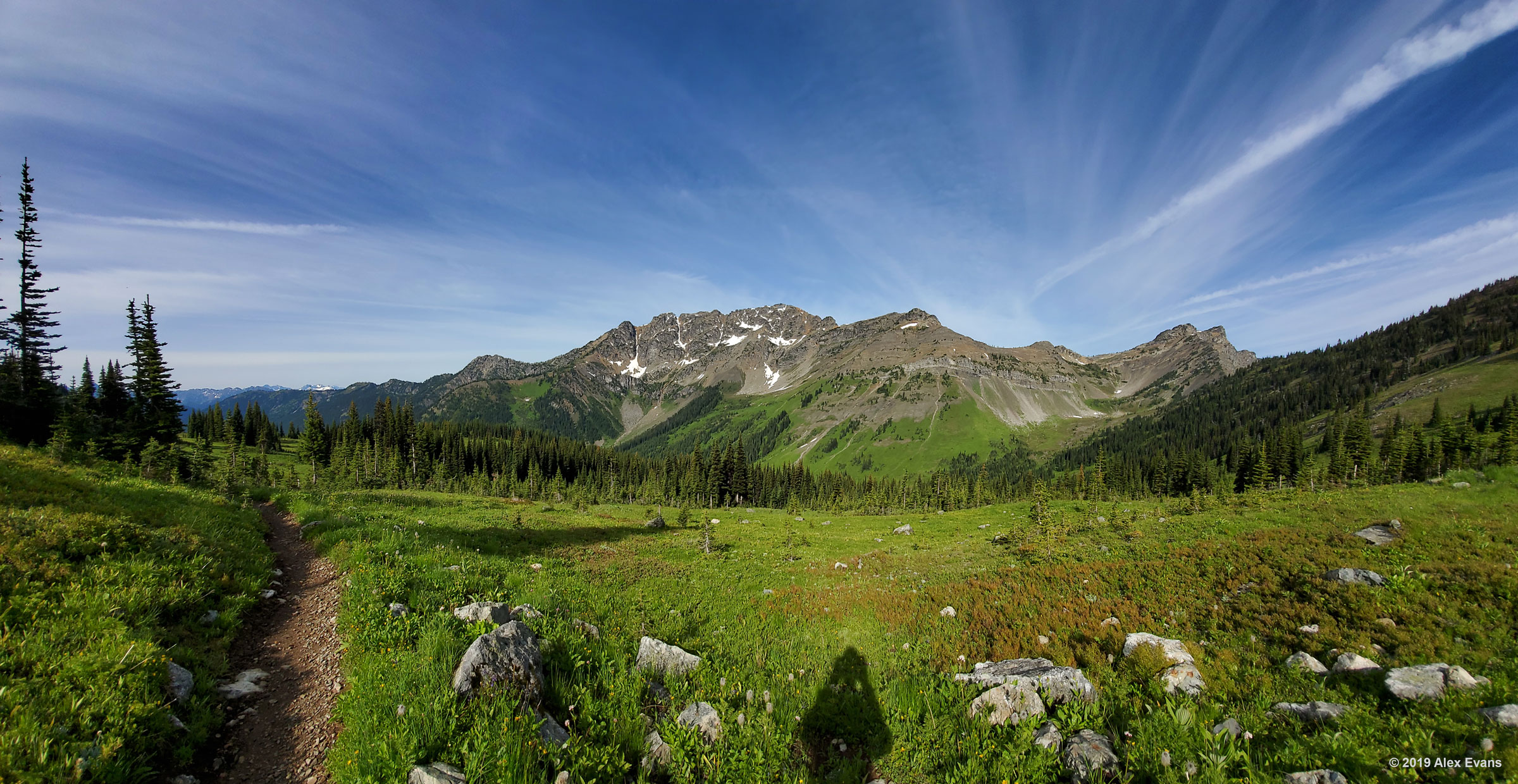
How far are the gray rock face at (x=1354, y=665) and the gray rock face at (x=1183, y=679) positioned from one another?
2066 mm

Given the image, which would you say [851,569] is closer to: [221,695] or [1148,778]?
[1148,778]

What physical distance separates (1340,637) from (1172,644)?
3.33 m

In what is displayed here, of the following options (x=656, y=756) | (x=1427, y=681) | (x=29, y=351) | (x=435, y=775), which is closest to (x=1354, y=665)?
(x=1427, y=681)

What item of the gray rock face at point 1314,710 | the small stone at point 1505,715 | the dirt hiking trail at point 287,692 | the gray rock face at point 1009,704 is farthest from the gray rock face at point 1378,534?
the dirt hiking trail at point 287,692

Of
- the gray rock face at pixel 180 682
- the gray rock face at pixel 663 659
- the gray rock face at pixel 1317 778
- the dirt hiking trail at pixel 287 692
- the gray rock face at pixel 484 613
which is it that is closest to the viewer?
the gray rock face at pixel 1317 778

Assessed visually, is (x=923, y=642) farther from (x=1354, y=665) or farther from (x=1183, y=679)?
(x=1354, y=665)

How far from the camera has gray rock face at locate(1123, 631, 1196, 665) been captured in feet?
31.3

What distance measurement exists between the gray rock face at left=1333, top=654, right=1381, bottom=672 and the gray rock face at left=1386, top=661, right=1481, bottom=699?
669mm

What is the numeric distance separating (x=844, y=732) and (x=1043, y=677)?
151 inches

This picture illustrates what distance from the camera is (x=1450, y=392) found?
154500mm

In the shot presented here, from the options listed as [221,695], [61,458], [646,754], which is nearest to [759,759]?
[646,754]

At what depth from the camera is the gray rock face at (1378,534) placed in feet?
51.6

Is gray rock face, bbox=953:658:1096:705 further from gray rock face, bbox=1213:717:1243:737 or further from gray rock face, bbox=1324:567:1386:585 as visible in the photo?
gray rock face, bbox=1324:567:1386:585

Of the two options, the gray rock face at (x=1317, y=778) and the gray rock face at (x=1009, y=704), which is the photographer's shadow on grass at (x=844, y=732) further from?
the gray rock face at (x=1317, y=778)
